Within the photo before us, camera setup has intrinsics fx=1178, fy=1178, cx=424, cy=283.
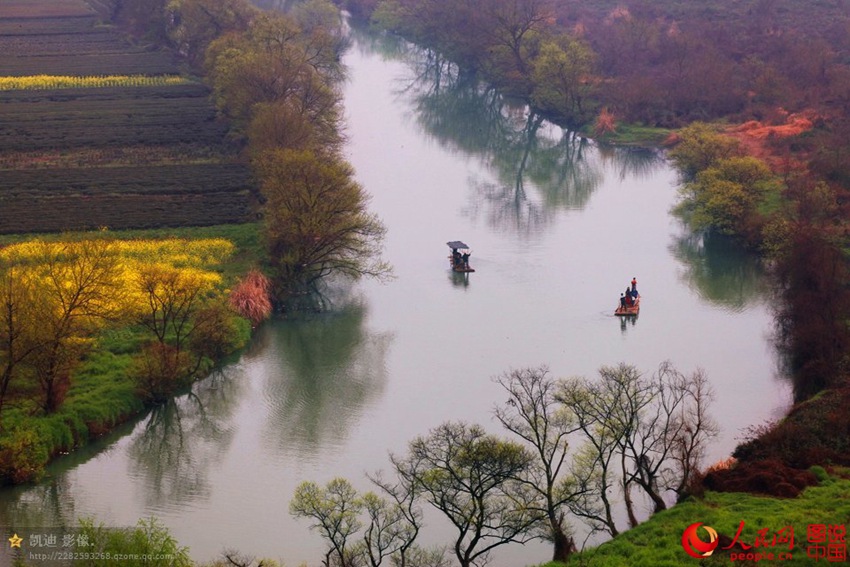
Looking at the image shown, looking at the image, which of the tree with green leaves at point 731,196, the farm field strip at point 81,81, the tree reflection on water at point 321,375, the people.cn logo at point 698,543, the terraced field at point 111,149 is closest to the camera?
the people.cn logo at point 698,543

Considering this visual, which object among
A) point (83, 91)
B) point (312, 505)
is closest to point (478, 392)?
point (312, 505)

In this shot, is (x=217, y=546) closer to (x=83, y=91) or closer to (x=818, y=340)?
(x=818, y=340)

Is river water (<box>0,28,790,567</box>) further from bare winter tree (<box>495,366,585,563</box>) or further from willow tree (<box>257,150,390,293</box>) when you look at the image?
willow tree (<box>257,150,390,293</box>)

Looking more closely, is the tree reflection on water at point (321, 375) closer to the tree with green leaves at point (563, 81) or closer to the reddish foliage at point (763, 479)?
the reddish foliage at point (763, 479)

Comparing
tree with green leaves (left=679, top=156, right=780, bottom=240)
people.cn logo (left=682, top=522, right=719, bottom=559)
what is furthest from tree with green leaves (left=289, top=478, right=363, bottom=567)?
tree with green leaves (left=679, top=156, right=780, bottom=240)

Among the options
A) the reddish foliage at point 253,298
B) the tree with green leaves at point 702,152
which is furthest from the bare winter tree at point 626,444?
the tree with green leaves at point 702,152
